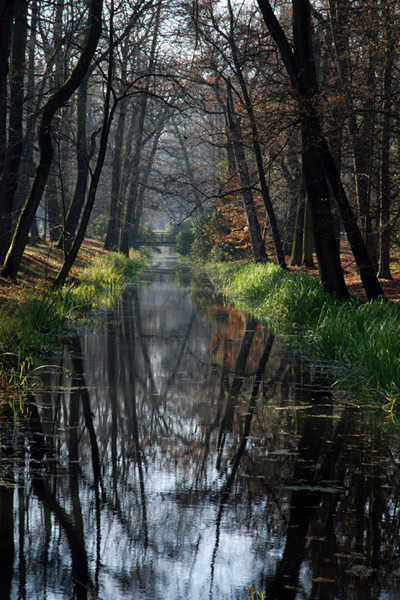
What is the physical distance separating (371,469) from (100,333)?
753 centimetres

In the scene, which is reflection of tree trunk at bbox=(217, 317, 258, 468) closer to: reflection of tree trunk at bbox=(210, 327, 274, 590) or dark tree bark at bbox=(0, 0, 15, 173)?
reflection of tree trunk at bbox=(210, 327, 274, 590)

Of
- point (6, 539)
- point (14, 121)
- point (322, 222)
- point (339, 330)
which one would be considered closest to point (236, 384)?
point (339, 330)

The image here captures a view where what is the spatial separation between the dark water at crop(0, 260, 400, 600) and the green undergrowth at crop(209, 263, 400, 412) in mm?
498

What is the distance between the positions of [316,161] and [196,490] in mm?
9599

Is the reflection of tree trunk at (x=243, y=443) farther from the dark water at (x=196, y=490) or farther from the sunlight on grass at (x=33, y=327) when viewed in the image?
the sunlight on grass at (x=33, y=327)

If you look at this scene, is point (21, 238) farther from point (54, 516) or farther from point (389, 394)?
point (54, 516)

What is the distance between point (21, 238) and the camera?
14188 mm

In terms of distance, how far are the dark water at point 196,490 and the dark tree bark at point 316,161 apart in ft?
14.9

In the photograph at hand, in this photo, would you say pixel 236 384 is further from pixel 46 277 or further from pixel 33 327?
pixel 46 277

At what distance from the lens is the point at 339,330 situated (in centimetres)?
971

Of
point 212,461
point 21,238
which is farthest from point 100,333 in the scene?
point 212,461

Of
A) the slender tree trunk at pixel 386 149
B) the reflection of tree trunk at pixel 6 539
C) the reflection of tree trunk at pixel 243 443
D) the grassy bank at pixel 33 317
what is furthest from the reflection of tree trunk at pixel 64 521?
the slender tree trunk at pixel 386 149

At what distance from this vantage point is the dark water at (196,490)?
323 centimetres

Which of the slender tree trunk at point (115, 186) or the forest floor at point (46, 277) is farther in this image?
the slender tree trunk at point (115, 186)
